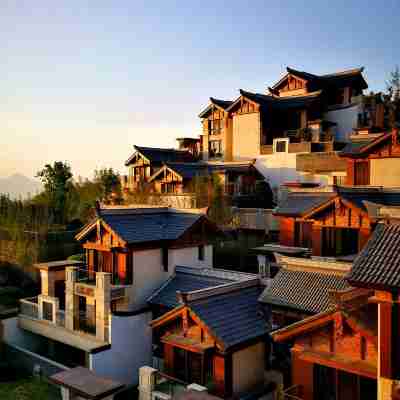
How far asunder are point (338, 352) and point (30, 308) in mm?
16190

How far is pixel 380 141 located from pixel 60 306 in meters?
18.9

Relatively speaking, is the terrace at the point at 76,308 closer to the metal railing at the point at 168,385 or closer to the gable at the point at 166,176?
the metal railing at the point at 168,385

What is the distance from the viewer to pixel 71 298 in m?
20.7

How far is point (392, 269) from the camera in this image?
10.8m

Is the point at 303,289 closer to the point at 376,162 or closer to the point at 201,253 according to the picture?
the point at 201,253

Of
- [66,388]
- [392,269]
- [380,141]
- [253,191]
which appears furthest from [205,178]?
[392,269]

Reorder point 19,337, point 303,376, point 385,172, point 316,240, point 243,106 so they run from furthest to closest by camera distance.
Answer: point 243,106 → point 385,172 → point 19,337 → point 316,240 → point 303,376

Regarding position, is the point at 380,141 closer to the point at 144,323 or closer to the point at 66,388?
the point at 144,323

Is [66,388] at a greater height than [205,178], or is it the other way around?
[205,178]

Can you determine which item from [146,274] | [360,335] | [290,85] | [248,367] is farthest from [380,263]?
[290,85]

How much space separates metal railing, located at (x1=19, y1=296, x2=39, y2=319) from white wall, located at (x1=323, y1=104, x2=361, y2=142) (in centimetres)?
2994

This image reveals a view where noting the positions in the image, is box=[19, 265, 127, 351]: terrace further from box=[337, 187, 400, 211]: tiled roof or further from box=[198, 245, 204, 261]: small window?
box=[337, 187, 400, 211]: tiled roof

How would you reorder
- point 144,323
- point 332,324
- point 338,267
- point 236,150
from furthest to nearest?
point 236,150
point 144,323
point 338,267
point 332,324

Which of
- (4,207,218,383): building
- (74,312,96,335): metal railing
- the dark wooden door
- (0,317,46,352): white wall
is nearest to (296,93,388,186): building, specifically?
(4,207,218,383): building
